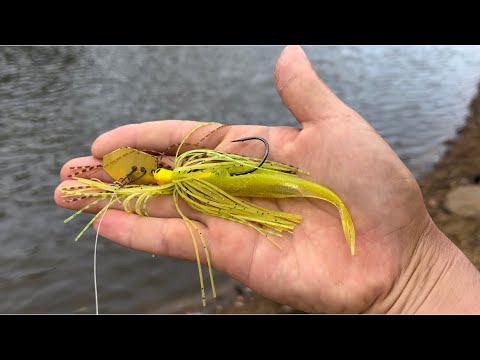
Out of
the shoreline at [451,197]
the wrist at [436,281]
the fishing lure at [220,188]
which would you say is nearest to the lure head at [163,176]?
the fishing lure at [220,188]

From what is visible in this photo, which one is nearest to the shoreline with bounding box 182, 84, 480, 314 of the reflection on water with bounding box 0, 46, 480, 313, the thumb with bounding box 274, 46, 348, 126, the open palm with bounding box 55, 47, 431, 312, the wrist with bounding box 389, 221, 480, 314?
the reflection on water with bounding box 0, 46, 480, 313

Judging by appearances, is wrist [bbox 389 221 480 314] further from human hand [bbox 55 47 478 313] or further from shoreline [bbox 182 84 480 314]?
shoreline [bbox 182 84 480 314]

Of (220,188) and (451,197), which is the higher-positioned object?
(220,188)

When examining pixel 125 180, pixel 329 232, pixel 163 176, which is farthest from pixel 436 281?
pixel 125 180

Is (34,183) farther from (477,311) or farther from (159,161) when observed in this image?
(477,311)

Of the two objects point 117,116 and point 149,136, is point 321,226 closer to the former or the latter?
point 149,136

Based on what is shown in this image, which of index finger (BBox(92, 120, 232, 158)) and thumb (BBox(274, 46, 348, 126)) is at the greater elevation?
thumb (BBox(274, 46, 348, 126))

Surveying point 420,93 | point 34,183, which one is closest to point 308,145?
point 34,183
